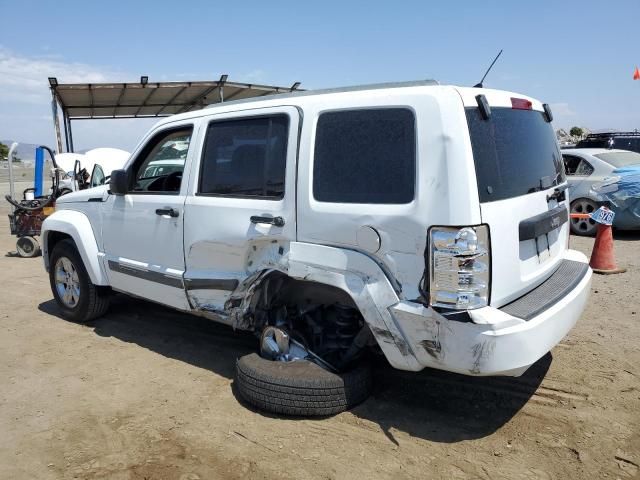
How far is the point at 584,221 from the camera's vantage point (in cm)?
955

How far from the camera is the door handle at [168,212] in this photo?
4.10m

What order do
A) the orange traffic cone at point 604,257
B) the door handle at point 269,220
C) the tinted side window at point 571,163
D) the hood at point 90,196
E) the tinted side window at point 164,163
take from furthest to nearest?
the tinted side window at point 571,163 < the orange traffic cone at point 604,257 < the hood at point 90,196 < the tinted side window at point 164,163 < the door handle at point 269,220

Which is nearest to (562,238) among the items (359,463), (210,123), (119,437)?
(359,463)

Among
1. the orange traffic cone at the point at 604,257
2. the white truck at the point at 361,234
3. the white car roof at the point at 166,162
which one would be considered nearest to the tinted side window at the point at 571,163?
the orange traffic cone at the point at 604,257

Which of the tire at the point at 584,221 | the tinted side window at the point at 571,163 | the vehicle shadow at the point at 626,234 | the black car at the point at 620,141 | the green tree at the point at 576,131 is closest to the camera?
the vehicle shadow at the point at 626,234

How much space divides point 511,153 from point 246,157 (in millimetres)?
1800

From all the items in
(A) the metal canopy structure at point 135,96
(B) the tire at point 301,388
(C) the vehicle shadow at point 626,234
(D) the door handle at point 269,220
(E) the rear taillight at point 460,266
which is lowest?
(B) the tire at point 301,388

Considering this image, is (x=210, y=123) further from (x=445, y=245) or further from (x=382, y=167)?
(x=445, y=245)

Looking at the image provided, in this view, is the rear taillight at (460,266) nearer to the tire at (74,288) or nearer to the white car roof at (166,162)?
the white car roof at (166,162)

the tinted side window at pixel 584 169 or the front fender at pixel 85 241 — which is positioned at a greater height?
the tinted side window at pixel 584 169

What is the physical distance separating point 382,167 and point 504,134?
2.56 ft

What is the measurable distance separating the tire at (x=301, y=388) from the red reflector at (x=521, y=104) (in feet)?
6.52

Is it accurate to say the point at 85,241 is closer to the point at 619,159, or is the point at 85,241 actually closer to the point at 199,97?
the point at 619,159

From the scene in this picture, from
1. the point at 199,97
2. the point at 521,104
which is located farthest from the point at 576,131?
the point at 521,104
